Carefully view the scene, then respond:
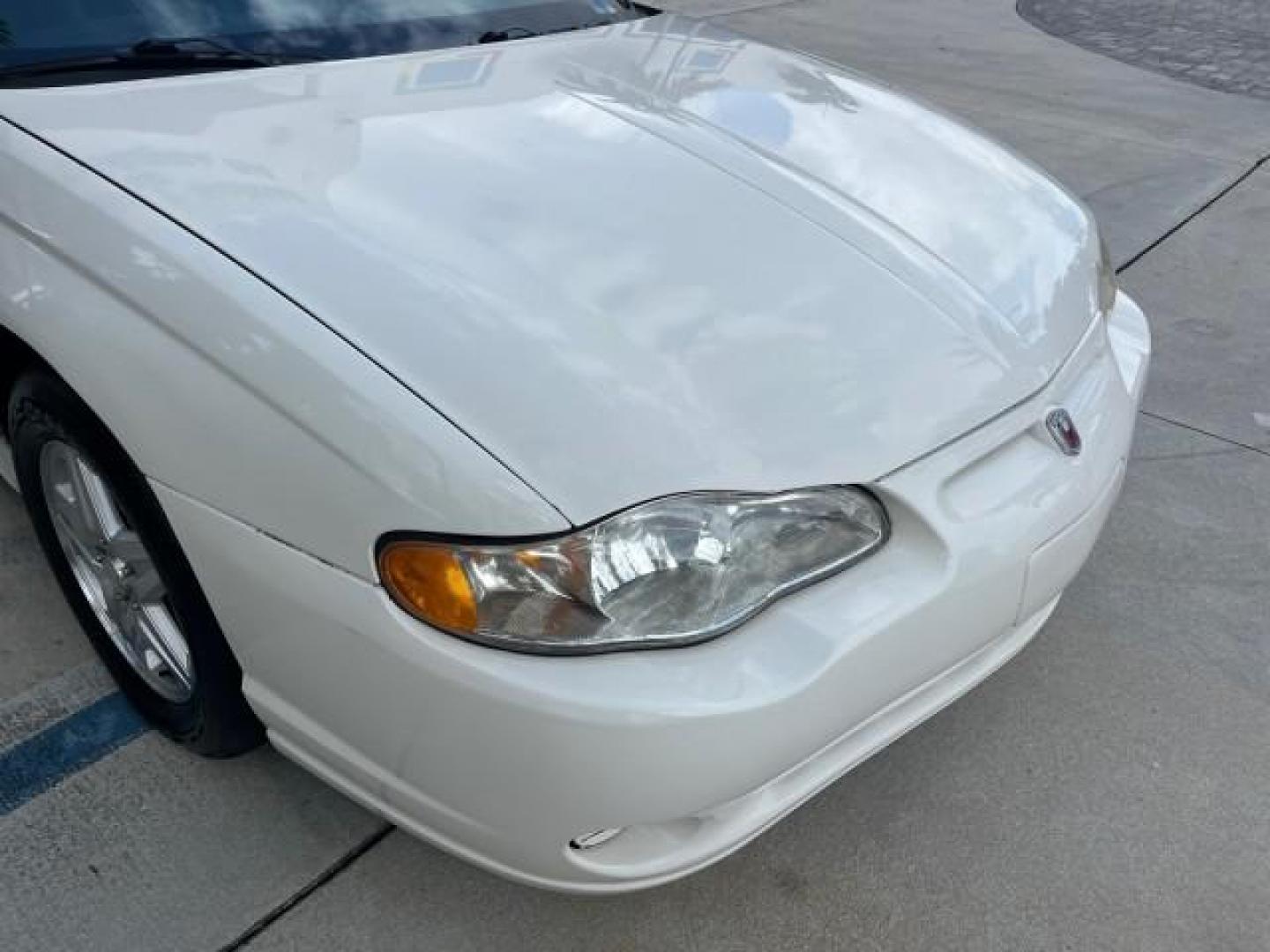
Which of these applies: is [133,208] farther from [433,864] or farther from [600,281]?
[433,864]

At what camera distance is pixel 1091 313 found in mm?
2264

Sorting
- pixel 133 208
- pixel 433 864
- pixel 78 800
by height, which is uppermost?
pixel 133 208

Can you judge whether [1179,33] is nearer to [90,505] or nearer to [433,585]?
[90,505]

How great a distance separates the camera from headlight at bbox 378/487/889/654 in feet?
4.96

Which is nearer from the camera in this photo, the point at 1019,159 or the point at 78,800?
the point at 78,800

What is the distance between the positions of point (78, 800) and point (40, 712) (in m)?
0.29

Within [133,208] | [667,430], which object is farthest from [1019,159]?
[133,208]

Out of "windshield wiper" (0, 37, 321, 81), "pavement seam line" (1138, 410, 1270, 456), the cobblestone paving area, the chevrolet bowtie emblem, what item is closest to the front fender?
"windshield wiper" (0, 37, 321, 81)

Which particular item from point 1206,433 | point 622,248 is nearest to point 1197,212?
point 1206,433

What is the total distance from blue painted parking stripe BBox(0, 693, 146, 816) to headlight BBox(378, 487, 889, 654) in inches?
40.6

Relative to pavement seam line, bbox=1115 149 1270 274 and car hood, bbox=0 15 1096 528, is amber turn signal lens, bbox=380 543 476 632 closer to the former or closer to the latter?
car hood, bbox=0 15 1096 528

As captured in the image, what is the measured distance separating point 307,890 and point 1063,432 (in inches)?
56.9

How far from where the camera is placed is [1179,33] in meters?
8.84

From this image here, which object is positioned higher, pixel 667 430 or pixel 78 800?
pixel 667 430
